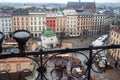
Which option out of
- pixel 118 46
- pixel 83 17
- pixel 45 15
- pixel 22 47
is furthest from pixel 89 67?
pixel 83 17

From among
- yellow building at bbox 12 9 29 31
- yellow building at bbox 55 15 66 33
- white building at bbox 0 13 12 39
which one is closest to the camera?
white building at bbox 0 13 12 39

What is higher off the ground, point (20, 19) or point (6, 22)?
point (20, 19)

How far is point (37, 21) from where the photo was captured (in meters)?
23.9

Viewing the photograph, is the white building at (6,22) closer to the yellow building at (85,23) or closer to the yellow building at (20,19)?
the yellow building at (20,19)

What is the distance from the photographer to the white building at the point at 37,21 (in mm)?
23484

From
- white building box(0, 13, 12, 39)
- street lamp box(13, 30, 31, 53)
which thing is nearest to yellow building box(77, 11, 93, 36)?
white building box(0, 13, 12, 39)

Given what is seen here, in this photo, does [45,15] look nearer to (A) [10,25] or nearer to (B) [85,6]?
(A) [10,25]

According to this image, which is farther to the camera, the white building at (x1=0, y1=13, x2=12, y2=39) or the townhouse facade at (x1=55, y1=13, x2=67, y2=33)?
the townhouse facade at (x1=55, y1=13, x2=67, y2=33)

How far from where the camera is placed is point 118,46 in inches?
51.5

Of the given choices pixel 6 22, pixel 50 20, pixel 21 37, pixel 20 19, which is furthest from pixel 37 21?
pixel 21 37

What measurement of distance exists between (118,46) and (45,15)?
2271 centimetres

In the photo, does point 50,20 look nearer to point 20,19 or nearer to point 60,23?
point 60,23

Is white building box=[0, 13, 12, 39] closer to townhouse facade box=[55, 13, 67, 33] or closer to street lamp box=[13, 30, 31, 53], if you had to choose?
townhouse facade box=[55, 13, 67, 33]

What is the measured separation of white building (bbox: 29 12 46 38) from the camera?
2348cm
